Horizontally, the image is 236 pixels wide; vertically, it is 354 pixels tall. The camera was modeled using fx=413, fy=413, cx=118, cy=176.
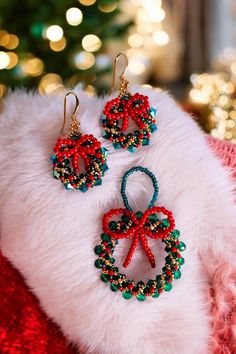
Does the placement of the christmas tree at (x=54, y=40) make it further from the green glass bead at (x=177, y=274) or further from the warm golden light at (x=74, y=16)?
the green glass bead at (x=177, y=274)

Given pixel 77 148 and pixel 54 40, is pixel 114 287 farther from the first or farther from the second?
pixel 54 40

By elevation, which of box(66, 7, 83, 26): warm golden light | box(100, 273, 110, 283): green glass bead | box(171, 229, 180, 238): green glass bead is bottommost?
box(100, 273, 110, 283): green glass bead

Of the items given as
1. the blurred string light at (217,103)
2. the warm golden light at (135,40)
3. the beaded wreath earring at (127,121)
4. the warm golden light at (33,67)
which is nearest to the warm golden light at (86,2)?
the warm golden light at (33,67)

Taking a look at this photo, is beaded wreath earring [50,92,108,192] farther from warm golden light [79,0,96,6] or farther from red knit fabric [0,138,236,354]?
warm golden light [79,0,96,6]

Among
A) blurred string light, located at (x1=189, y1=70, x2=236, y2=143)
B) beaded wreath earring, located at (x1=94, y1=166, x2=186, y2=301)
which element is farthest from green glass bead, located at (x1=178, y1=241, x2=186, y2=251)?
blurred string light, located at (x1=189, y1=70, x2=236, y2=143)

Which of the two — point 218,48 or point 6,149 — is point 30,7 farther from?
point 218,48

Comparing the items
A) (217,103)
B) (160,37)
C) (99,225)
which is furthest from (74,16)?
(99,225)
